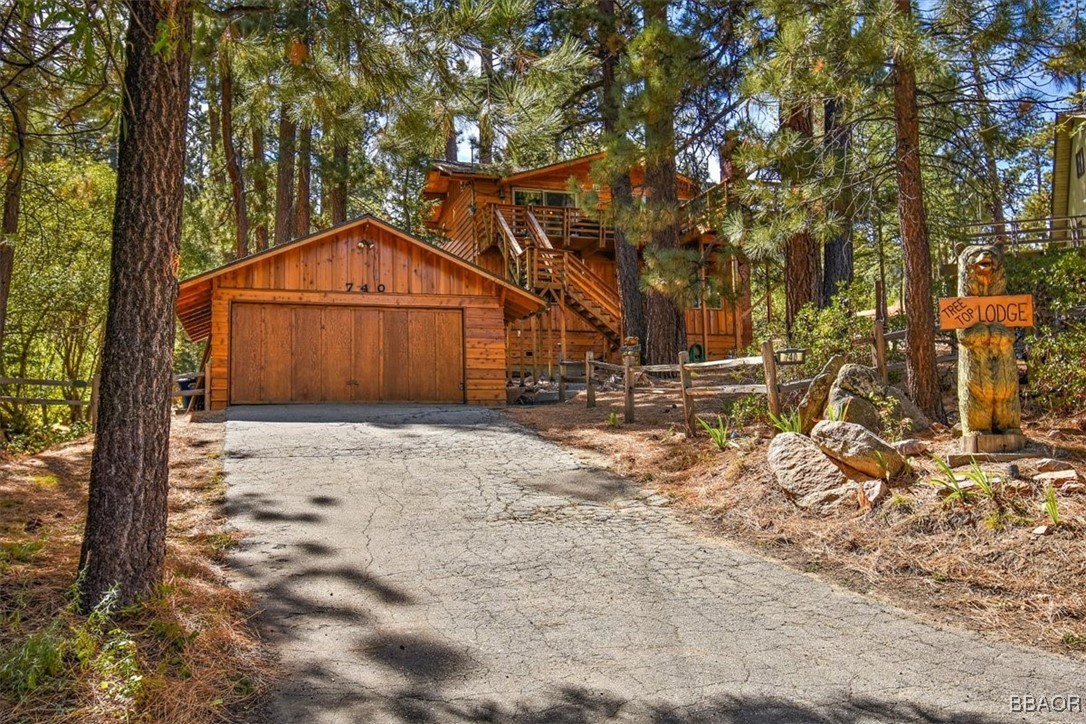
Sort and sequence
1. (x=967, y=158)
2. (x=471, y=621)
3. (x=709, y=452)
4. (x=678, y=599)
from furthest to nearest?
(x=967, y=158)
(x=709, y=452)
(x=678, y=599)
(x=471, y=621)

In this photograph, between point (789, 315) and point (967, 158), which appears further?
point (789, 315)

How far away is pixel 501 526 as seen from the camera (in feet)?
21.8

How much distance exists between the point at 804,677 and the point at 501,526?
3346 millimetres

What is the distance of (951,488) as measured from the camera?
580 cm

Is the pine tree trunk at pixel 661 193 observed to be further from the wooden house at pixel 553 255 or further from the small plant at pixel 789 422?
the small plant at pixel 789 422

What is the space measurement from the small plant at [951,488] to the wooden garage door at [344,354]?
1113cm

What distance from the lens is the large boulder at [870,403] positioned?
7.61m

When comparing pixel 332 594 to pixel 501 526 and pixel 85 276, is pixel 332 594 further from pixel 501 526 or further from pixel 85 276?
pixel 85 276

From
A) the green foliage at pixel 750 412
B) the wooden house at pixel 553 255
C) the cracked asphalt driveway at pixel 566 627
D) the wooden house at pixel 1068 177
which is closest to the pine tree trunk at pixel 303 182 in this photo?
the wooden house at pixel 553 255

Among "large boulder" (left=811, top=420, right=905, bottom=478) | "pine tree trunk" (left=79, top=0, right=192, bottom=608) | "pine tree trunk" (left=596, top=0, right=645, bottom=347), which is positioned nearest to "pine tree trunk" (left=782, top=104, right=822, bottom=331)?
"pine tree trunk" (left=596, top=0, right=645, bottom=347)

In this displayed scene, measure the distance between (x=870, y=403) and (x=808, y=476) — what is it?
5.08ft

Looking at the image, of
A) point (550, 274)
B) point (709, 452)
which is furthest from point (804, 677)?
point (550, 274)

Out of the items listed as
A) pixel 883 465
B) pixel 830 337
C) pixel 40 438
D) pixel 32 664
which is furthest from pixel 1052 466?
pixel 40 438
